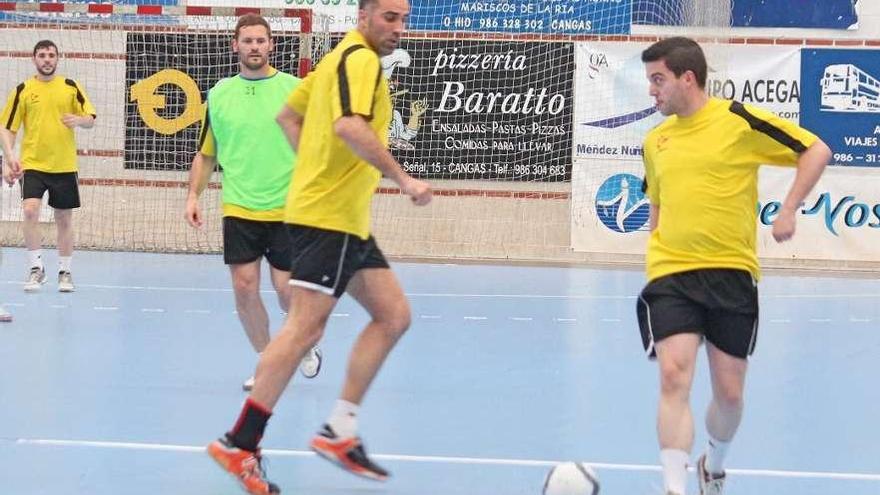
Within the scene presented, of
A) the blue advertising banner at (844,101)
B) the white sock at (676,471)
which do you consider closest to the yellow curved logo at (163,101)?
the blue advertising banner at (844,101)

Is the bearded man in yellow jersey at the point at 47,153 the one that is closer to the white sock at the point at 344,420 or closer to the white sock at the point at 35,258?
the white sock at the point at 35,258

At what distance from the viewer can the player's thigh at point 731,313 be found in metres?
5.00

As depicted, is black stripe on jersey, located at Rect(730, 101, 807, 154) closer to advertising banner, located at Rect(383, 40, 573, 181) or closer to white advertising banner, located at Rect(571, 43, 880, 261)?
white advertising banner, located at Rect(571, 43, 880, 261)

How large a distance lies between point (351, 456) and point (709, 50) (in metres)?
11.7

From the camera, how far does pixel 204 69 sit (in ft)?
56.9

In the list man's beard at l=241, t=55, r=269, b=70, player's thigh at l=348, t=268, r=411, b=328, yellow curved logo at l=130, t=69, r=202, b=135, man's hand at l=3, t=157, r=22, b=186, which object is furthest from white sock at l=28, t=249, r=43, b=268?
player's thigh at l=348, t=268, r=411, b=328

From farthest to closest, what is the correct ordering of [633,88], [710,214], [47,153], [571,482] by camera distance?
[633,88] → [47,153] → [710,214] → [571,482]

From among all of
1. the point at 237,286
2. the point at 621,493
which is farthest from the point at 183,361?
the point at 621,493

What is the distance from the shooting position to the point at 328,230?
5363 mm

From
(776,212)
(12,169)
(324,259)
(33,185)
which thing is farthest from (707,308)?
(776,212)

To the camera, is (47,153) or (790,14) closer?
(47,153)

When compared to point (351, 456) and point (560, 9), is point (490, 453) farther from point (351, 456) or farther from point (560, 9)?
point (560, 9)

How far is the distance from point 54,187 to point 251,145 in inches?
216

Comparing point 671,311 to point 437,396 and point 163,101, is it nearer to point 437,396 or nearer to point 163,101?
point 437,396
